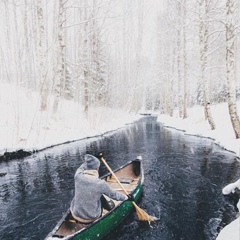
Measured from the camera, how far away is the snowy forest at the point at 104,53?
666 inches

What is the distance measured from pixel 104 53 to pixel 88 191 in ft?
116

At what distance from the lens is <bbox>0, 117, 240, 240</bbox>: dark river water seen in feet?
20.0

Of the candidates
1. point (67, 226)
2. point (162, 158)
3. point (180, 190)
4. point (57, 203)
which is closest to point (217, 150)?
point (162, 158)

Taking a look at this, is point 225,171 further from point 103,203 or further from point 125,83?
point 125,83

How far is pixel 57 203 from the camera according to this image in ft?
25.0

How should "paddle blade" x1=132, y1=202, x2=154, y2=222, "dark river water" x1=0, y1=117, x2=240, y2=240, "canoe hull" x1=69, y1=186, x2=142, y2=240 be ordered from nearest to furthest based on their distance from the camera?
1. "canoe hull" x1=69, y1=186, x2=142, y2=240
2. "dark river water" x1=0, y1=117, x2=240, y2=240
3. "paddle blade" x1=132, y1=202, x2=154, y2=222

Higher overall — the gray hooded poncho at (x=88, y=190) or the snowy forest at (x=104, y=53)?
the snowy forest at (x=104, y=53)

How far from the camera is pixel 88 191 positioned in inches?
200

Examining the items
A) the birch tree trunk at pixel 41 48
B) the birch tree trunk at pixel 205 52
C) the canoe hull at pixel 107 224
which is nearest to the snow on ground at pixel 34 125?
the birch tree trunk at pixel 41 48

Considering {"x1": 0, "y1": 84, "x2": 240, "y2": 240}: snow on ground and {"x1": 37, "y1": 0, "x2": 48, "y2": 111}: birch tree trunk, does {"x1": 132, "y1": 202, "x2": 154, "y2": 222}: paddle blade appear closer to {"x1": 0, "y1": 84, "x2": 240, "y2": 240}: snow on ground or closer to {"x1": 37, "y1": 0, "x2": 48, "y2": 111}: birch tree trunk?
{"x1": 0, "y1": 84, "x2": 240, "y2": 240}: snow on ground

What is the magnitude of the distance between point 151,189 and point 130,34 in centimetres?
3647

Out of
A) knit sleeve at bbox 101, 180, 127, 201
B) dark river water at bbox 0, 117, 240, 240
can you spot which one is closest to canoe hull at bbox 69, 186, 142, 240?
dark river water at bbox 0, 117, 240, 240

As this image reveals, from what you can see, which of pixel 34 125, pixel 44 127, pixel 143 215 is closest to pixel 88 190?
pixel 143 215

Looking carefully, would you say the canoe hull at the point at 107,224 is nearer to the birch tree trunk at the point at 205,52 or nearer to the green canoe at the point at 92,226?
the green canoe at the point at 92,226
